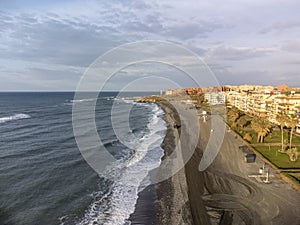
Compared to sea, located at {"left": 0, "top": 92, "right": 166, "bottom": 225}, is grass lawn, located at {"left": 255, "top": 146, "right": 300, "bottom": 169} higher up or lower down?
higher up

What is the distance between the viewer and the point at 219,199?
769 inches

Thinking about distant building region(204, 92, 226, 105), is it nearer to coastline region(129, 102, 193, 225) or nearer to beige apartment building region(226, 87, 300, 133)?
beige apartment building region(226, 87, 300, 133)

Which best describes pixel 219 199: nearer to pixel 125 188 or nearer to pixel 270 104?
pixel 125 188

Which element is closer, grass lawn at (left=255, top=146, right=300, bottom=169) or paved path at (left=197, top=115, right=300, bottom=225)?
paved path at (left=197, top=115, right=300, bottom=225)

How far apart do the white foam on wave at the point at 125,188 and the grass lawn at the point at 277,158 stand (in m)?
11.5

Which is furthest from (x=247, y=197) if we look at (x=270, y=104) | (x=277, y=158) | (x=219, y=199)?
(x=270, y=104)

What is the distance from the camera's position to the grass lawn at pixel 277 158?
87.0 feet

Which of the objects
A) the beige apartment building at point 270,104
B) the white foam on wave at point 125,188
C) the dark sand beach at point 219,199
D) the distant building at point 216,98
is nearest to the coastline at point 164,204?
the dark sand beach at point 219,199

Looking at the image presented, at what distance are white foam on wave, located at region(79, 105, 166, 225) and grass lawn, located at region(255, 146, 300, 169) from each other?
11515mm

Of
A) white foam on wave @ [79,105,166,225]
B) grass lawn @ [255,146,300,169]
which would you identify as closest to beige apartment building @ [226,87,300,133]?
grass lawn @ [255,146,300,169]

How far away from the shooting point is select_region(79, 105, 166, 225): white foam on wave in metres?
17.4

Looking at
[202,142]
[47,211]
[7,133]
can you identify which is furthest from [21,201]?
[7,133]

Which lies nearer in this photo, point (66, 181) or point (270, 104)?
point (66, 181)

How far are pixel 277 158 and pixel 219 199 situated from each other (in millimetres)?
13254
